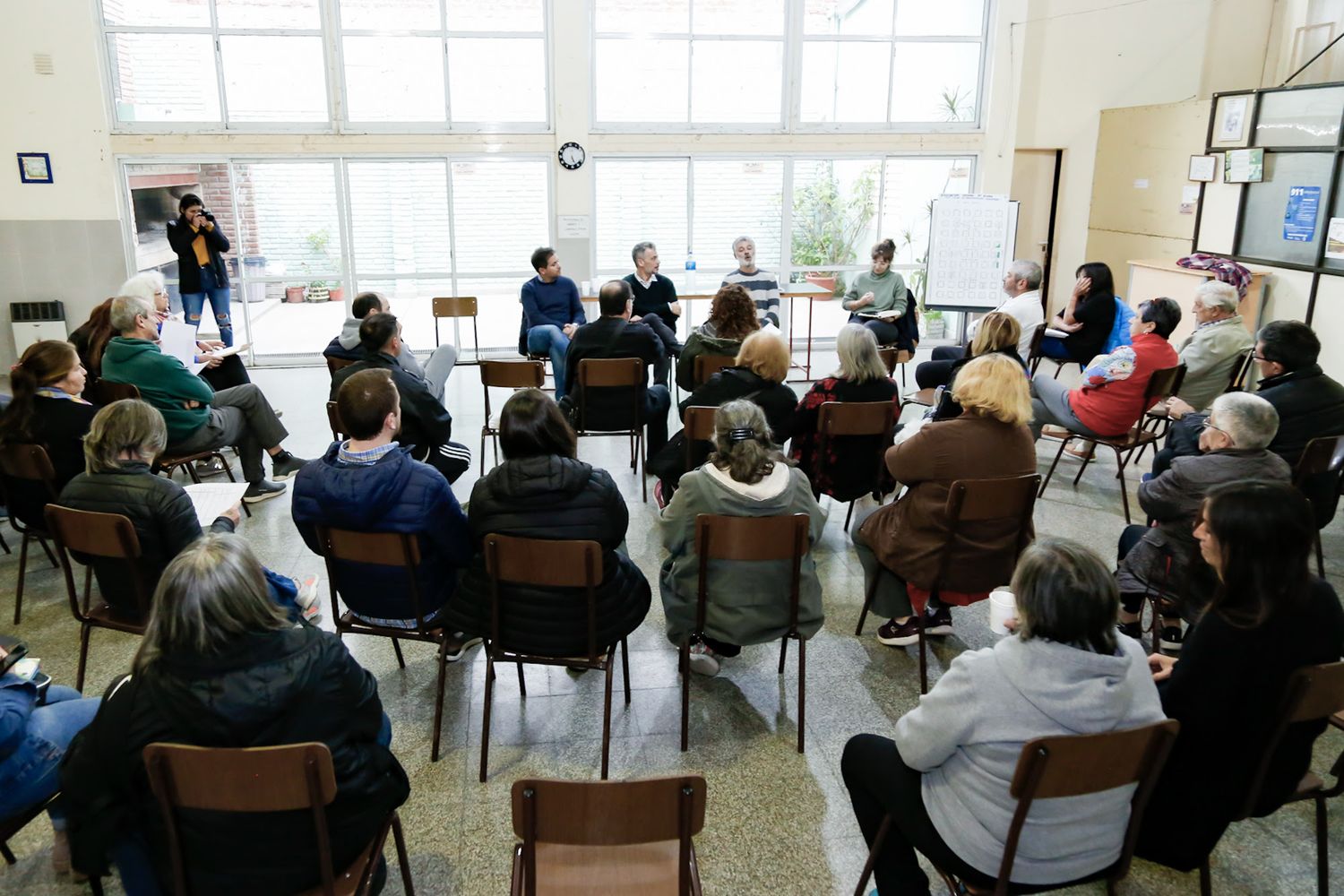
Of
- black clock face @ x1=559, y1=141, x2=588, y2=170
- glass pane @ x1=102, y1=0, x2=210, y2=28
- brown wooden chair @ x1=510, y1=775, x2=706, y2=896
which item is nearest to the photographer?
brown wooden chair @ x1=510, y1=775, x2=706, y2=896

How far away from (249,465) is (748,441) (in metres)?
3.62

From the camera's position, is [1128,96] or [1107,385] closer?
[1107,385]

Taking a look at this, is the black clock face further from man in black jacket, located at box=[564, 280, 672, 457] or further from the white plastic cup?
the white plastic cup

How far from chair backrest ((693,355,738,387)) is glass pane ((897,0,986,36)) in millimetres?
5880

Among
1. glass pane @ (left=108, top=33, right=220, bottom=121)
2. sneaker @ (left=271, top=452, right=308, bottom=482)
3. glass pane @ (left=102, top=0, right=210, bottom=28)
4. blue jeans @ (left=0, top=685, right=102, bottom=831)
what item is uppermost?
glass pane @ (left=102, top=0, right=210, bottom=28)

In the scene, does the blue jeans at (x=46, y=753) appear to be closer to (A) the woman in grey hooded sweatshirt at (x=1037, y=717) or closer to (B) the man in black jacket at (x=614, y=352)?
(A) the woman in grey hooded sweatshirt at (x=1037, y=717)

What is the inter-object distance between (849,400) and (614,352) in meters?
1.60

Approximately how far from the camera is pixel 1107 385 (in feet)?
16.9

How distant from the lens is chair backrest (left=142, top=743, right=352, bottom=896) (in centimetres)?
179

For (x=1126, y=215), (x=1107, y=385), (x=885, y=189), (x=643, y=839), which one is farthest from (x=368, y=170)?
(x=643, y=839)

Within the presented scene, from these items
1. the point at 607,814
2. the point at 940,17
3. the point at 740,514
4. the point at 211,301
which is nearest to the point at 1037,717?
the point at 607,814

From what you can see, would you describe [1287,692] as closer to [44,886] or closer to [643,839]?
[643,839]

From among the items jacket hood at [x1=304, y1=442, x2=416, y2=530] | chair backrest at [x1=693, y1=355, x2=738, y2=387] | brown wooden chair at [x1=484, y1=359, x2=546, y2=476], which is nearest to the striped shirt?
chair backrest at [x1=693, y1=355, x2=738, y2=387]

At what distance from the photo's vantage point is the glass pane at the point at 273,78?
8672 mm
